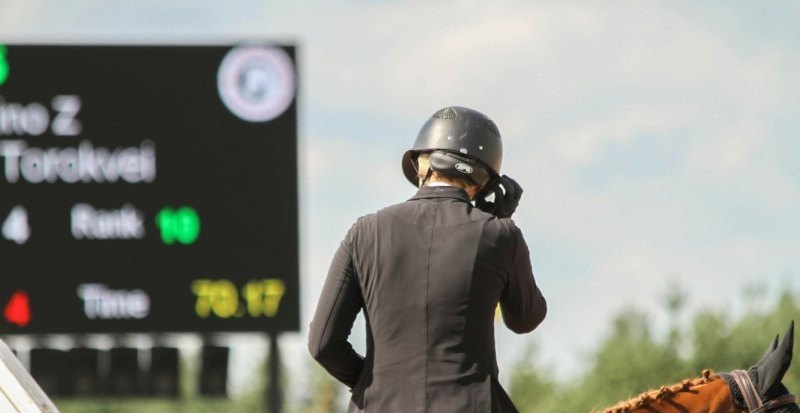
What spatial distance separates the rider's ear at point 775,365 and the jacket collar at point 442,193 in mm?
1169

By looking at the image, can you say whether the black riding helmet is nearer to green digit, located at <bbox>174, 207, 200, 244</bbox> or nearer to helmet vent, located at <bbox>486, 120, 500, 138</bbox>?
helmet vent, located at <bbox>486, 120, 500, 138</bbox>

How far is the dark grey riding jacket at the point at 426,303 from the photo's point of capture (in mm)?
3963

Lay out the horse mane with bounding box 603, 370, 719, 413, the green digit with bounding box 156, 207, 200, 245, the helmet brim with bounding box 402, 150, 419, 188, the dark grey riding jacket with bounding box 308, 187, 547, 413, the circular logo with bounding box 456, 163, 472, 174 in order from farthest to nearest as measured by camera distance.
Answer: the green digit with bounding box 156, 207, 200, 245 → the horse mane with bounding box 603, 370, 719, 413 → the helmet brim with bounding box 402, 150, 419, 188 → the circular logo with bounding box 456, 163, 472, 174 → the dark grey riding jacket with bounding box 308, 187, 547, 413

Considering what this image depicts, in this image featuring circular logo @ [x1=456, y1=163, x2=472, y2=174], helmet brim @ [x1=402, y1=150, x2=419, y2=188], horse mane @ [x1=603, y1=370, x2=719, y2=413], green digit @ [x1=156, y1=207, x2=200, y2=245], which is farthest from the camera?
green digit @ [x1=156, y1=207, x2=200, y2=245]

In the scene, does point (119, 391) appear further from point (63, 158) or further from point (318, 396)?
point (318, 396)

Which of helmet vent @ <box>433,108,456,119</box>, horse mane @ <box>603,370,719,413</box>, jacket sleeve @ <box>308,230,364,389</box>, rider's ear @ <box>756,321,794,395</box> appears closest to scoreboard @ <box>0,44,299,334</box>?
horse mane @ <box>603,370,719,413</box>

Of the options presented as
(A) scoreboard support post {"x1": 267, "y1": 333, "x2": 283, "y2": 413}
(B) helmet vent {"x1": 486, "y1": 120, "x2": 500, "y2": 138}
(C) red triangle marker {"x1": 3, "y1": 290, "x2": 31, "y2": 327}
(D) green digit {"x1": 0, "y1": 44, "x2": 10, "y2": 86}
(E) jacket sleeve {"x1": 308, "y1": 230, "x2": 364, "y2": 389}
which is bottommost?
(A) scoreboard support post {"x1": 267, "y1": 333, "x2": 283, "y2": 413}

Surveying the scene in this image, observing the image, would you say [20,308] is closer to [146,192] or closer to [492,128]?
[146,192]

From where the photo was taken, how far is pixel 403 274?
4.01m

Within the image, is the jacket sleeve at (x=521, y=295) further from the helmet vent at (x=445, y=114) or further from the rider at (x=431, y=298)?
the helmet vent at (x=445, y=114)

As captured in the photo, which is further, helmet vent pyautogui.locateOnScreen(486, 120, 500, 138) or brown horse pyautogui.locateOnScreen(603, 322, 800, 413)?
brown horse pyautogui.locateOnScreen(603, 322, 800, 413)

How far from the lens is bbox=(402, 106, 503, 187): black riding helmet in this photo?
13.7 feet

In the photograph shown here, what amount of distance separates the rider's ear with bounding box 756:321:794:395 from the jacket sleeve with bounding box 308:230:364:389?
1.34 m

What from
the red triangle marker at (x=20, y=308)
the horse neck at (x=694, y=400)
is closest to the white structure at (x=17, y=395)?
the horse neck at (x=694, y=400)
